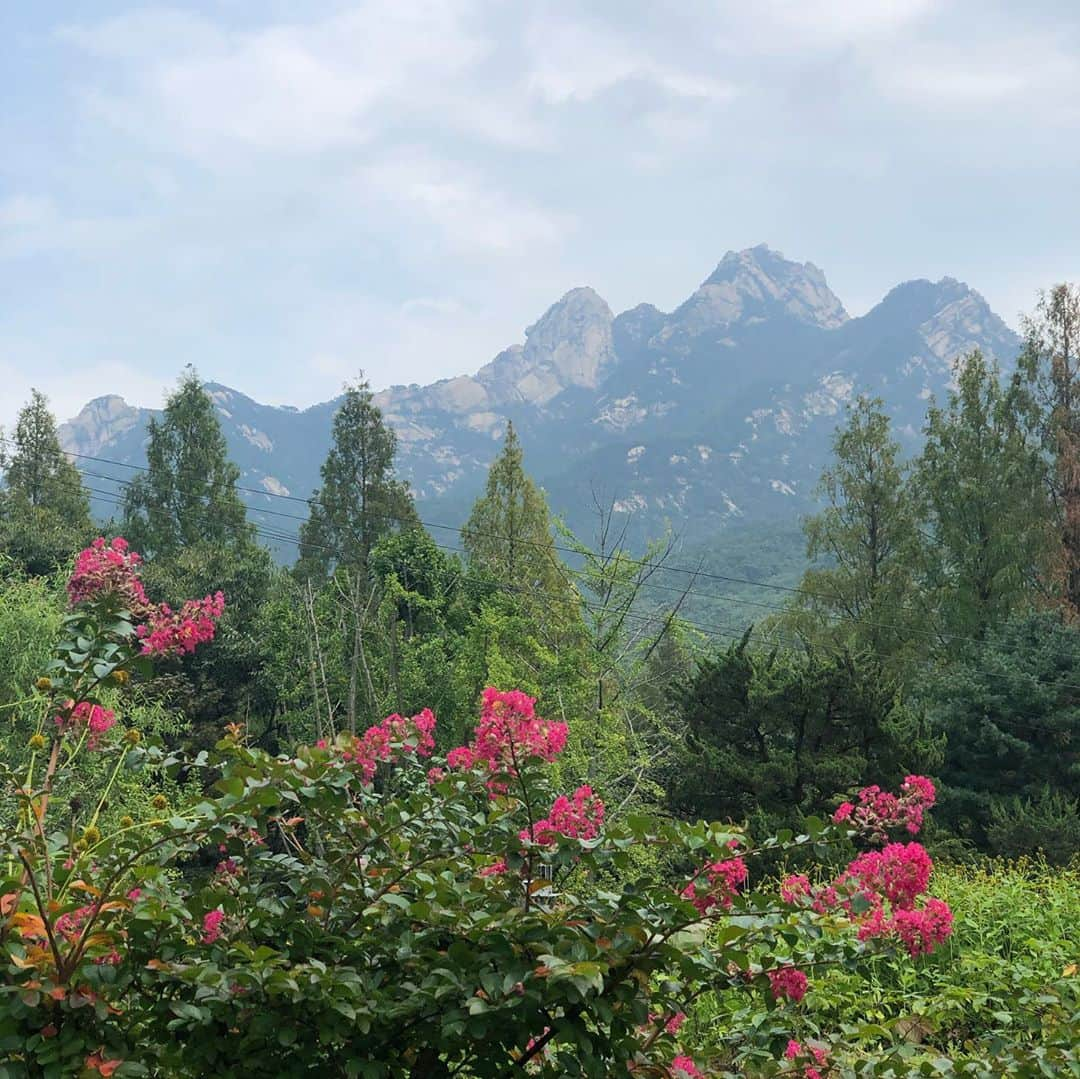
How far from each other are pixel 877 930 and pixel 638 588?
9726 mm

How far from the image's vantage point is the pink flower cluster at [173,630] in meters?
2.47

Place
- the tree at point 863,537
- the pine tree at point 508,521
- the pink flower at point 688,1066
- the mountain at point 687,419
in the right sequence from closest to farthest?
1. the pink flower at point 688,1066
2. the tree at point 863,537
3. the pine tree at point 508,521
4. the mountain at point 687,419

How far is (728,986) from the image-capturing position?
2371 mm

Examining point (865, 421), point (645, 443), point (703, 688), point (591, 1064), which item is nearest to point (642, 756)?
point (703, 688)

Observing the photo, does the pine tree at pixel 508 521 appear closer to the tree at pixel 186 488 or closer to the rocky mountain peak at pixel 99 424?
the tree at pixel 186 488

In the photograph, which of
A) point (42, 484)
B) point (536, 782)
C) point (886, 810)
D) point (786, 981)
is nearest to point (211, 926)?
point (536, 782)

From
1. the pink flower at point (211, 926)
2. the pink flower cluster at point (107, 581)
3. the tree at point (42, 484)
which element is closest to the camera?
the pink flower at point (211, 926)

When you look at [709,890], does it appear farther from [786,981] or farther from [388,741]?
[388,741]

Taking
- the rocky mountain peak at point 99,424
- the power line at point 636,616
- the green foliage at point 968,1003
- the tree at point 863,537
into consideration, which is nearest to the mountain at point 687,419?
the rocky mountain peak at point 99,424

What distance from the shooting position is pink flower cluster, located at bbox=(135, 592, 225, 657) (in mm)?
2473

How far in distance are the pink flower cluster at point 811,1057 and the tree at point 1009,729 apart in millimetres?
Answer: 10688

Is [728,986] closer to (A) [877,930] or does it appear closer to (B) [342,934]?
(A) [877,930]

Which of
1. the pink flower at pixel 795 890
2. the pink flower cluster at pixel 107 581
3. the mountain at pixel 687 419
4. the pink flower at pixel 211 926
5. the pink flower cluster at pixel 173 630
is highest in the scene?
the mountain at pixel 687 419

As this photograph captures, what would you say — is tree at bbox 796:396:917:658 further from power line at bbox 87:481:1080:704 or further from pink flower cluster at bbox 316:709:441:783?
pink flower cluster at bbox 316:709:441:783
